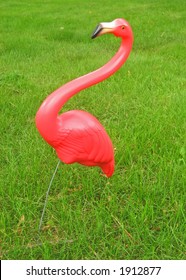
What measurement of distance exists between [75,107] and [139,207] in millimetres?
1518

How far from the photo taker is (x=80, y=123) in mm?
1678

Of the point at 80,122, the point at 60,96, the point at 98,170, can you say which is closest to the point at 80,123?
the point at 80,122

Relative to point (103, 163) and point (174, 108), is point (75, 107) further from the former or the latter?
point (103, 163)

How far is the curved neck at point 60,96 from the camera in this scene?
1542 millimetres

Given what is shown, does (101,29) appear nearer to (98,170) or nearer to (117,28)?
(117,28)

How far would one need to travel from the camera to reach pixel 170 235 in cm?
179

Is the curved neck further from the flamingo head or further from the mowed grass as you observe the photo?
the mowed grass

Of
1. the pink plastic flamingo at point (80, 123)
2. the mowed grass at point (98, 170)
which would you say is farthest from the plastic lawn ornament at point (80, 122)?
the mowed grass at point (98, 170)

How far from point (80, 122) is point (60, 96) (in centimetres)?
18

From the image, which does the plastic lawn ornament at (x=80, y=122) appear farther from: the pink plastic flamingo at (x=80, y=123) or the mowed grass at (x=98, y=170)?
the mowed grass at (x=98, y=170)

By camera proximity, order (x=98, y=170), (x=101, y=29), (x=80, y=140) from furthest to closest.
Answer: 1. (x=98, y=170)
2. (x=80, y=140)
3. (x=101, y=29)

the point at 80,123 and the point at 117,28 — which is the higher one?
the point at 117,28

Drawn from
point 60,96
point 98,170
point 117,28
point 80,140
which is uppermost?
point 117,28

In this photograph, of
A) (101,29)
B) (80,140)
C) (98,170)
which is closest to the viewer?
(101,29)
